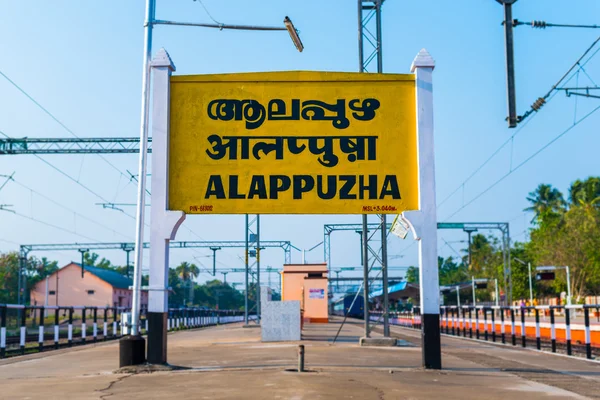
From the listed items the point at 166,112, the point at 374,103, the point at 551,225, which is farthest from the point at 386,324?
the point at 551,225

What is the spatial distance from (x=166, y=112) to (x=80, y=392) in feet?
18.9

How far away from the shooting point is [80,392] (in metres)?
8.97

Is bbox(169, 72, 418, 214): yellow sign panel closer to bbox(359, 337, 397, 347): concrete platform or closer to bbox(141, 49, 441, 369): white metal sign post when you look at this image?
bbox(141, 49, 441, 369): white metal sign post

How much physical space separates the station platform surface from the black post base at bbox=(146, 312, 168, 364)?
47 centimetres

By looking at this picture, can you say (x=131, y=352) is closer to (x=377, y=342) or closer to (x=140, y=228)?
(x=140, y=228)

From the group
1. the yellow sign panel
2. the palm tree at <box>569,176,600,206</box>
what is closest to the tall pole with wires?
the yellow sign panel

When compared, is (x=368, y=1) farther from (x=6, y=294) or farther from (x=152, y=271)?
(x=6, y=294)

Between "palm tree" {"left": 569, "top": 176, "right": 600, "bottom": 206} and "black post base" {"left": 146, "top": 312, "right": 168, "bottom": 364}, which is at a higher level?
"palm tree" {"left": 569, "top": 176, "right": 600, "bottom": 206}

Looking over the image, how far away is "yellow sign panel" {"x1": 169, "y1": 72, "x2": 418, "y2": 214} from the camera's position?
12.8 meters

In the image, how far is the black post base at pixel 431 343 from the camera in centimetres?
1203

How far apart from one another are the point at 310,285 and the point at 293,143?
31.1 m

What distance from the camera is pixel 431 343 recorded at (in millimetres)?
12102

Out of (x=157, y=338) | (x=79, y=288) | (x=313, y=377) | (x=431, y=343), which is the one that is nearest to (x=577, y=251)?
(x=431, y=343)

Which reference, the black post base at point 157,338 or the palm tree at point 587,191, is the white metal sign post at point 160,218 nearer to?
the black post base at point 157,338
